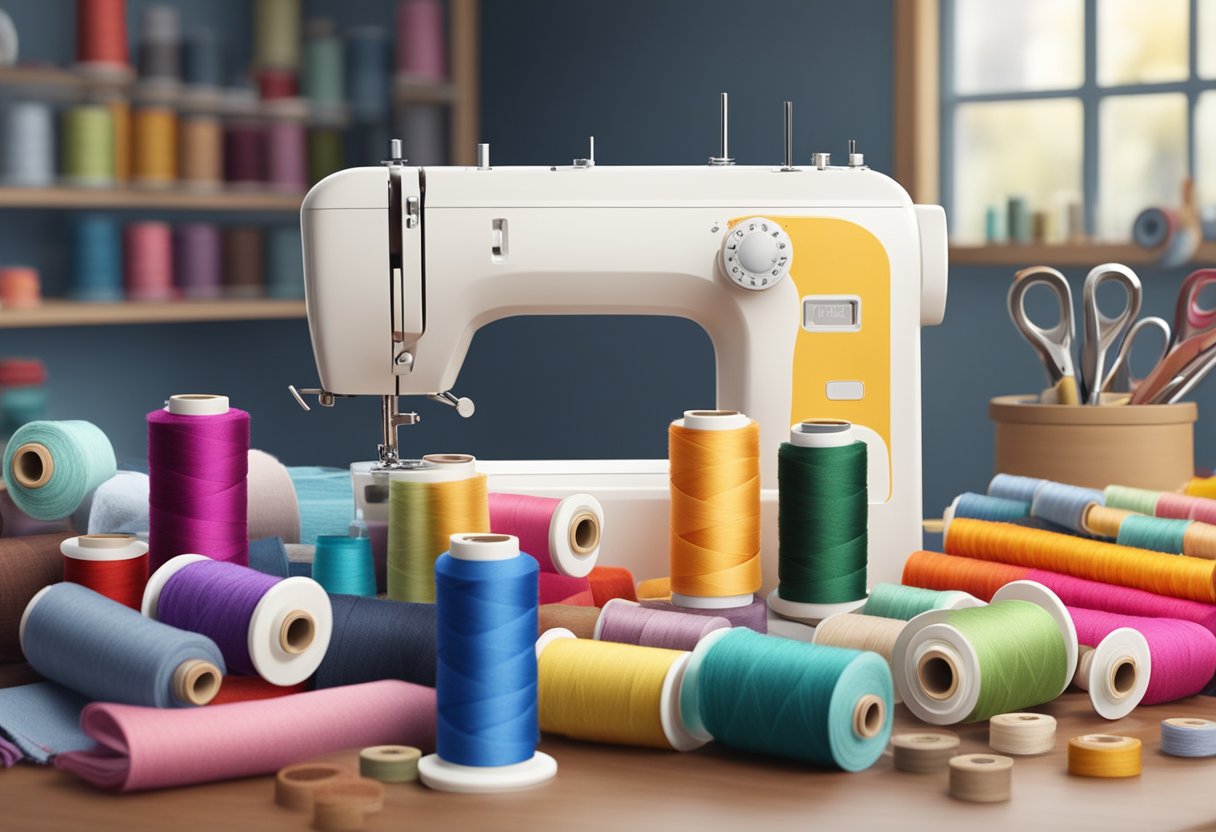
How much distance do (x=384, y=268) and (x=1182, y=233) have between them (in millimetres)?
2973

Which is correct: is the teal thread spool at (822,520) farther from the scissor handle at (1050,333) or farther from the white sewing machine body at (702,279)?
the scissor handle at (1050,333)

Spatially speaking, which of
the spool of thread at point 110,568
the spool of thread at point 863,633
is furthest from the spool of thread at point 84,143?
the spool of thread at point 863,633

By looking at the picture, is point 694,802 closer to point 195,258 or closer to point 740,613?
point 740,613

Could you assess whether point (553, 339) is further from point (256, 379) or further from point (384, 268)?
point (384, 268)

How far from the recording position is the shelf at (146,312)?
15.2 ft

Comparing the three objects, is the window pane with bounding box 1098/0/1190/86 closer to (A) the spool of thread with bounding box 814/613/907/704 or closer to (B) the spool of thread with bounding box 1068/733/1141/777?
(A) the spool of thread with bounding box 814/613/907/704

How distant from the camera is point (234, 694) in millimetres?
1455

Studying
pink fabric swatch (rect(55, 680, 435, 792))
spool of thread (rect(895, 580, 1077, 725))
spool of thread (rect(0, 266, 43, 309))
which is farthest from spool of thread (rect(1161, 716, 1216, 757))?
spool of thread (rect(0, 266, 43, 309))

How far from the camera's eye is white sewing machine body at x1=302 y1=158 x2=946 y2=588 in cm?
210

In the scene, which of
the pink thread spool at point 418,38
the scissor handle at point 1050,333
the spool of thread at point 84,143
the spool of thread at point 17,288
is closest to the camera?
the scissor handle at point 1050,333

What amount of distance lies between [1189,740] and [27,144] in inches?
161

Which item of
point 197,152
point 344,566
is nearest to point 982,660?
point 344,566

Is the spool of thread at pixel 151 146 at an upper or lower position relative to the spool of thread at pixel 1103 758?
upper

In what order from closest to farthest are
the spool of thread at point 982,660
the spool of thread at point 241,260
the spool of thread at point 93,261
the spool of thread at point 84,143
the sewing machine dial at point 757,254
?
the spool of thread at point 982,660
the sewing machine dial at point 757,254
the spool of thread at point 84,143
the spool of thread at point 93,261
the spool of thread at point 241,260
